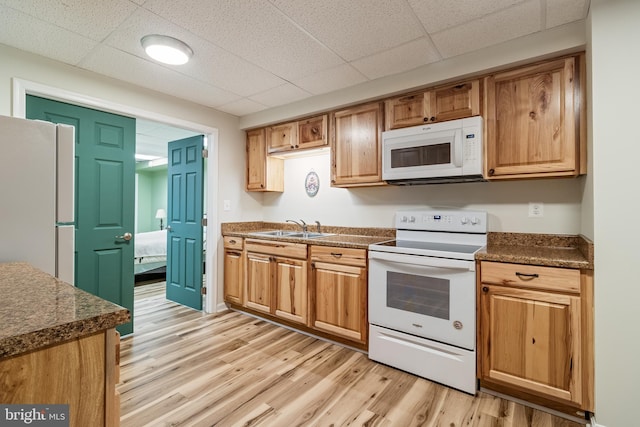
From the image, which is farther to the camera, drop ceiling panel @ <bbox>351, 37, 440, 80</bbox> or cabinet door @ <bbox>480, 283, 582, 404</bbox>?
drop ceiling panel @ <bbox>351, 37, 440, 80</bbox>

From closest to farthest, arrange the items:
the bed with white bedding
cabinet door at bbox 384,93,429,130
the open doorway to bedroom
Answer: cabinet door at bbox 384,93,429,130 < the open doorway to bedroom < the bed with white bedding

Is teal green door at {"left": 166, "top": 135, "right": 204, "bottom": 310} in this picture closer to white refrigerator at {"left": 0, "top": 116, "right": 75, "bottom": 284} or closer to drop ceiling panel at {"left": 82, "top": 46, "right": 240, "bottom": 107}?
drop ceiling panel at {"left": 82, "top": 46, "right": 240, "bottom": 107}

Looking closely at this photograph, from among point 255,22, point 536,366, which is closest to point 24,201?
point 255,22

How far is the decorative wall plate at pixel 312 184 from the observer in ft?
11.5

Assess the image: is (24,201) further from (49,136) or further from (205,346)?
(205,346)

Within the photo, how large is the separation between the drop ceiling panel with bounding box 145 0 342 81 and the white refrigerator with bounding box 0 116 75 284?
92 cm

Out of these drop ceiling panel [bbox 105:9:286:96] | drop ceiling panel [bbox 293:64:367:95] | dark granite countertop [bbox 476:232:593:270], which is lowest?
dark granite countertop [bbox 476:232:593:270]

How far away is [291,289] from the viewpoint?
9.50 ft

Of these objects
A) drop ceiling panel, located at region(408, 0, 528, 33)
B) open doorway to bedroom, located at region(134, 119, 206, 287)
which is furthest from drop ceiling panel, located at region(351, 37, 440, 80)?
open doorway to bedroom, located at region(134, 119, 206, 287)

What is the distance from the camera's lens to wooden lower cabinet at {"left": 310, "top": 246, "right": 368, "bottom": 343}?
2.46 metres

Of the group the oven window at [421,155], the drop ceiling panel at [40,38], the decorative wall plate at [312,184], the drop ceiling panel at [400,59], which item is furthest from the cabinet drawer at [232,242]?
the drop ceiling panel at [400,59]

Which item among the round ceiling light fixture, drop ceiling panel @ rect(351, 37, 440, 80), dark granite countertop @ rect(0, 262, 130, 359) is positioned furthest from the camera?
drop ceiling panel @ rect(351, 37, 440, 80)

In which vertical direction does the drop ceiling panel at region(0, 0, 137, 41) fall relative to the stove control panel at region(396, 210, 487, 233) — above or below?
above

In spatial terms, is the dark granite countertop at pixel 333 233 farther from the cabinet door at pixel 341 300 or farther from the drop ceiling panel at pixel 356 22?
the drop ceiling panel at pixel 356 22
